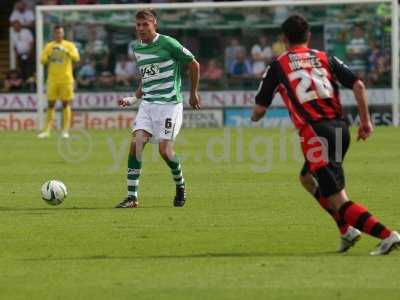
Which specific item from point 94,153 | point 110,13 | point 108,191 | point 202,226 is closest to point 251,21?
point 110,13

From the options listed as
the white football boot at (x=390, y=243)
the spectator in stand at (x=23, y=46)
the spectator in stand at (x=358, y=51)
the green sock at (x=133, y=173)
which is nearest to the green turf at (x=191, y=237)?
the white football boot at (x=390, y=243)

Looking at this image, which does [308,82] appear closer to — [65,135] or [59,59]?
[65,135]

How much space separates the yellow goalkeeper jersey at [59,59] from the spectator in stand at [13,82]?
16.3 ft

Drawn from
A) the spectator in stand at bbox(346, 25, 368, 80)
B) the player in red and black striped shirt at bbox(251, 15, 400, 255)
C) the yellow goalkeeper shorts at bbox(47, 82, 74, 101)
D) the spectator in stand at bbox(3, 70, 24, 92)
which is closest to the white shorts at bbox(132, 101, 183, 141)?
the player in red and black striped shirt at bbox(251, 15, 400, 255)

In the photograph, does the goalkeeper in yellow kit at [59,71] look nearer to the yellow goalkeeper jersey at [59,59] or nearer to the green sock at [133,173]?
the yellow goalkeeper jersey at [59,59]

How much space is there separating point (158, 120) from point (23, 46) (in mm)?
19988

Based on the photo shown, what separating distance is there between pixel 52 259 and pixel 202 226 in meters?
2.31

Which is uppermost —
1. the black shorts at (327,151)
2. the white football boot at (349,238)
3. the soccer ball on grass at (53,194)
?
the black shorts at (327,151)

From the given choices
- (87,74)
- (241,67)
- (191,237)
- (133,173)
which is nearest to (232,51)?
(241,67)

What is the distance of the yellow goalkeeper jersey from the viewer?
2511 centimetres

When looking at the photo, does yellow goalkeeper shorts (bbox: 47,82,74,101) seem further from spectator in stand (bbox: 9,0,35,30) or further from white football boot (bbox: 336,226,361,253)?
white football boot (bbox: 336,226,361,253)

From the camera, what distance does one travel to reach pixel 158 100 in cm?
1304

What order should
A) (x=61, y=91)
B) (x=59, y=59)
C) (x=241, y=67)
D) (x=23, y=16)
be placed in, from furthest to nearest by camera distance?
(x=23, y=16), (x=241, y=67), (x=61, y=91), (x=59, y=59)

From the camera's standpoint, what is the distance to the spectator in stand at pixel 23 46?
31891 millimetres
